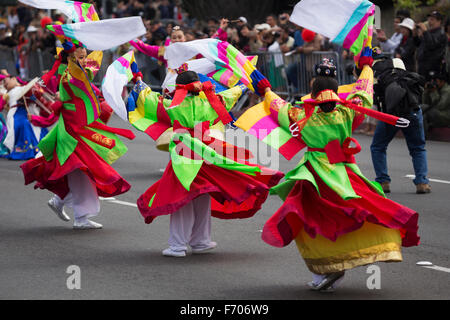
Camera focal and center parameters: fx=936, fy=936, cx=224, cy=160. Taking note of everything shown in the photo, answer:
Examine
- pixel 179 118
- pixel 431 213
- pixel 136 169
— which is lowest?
pixel 136 169

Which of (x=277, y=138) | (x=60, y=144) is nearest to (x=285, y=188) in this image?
(x=277, y=138)

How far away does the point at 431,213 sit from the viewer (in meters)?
10.3

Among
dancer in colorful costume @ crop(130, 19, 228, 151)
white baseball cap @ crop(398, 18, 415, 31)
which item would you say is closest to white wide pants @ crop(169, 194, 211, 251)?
dancer in colorful costume @ crop(130, 19, 228, 151)

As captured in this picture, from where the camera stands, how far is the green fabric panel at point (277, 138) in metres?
7.40

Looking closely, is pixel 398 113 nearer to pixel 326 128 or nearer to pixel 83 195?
pixel 83 195

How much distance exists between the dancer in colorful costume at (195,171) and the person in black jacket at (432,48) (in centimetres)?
860

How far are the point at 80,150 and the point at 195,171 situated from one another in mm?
2079

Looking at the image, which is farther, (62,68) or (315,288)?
(62,68)

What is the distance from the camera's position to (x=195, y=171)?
8.11 meters

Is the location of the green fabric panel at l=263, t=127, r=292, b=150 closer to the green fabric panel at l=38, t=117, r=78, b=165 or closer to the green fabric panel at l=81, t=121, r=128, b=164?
the green fabric panel at l=81, t=121, r=128, b=164

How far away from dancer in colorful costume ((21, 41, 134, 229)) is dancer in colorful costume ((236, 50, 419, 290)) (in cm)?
300

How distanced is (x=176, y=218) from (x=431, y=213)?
339 cm
